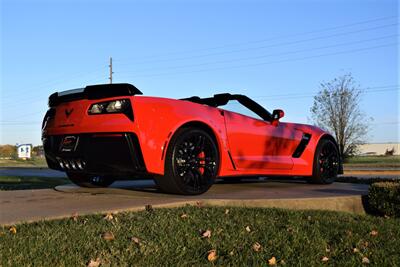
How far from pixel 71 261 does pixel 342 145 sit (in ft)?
106

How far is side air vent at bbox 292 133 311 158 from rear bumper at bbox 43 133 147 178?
278cm

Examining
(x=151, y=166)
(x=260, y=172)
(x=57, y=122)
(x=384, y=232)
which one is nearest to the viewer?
(x=384, y=232)

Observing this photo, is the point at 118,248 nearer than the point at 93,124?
Yes

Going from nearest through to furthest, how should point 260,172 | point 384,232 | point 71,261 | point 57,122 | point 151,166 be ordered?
point 71,261, point 384,232, point 151,166, point 57,122, point 260,172

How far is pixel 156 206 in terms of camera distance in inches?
180

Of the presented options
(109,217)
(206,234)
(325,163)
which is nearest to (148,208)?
(109,217)

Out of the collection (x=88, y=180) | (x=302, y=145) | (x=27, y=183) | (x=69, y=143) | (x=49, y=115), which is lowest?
(x=27, y=183)

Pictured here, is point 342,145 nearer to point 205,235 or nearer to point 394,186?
point 394,186

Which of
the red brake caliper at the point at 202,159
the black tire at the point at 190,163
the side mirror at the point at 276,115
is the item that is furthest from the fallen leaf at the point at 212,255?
the side mirror at the point at 276,115

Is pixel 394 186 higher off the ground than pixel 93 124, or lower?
lower

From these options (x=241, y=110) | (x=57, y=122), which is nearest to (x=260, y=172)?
(x=241, y=110)

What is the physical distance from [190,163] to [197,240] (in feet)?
5.79

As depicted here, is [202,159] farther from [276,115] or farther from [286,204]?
[276,115]

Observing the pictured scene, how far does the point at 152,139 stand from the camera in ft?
15.7
